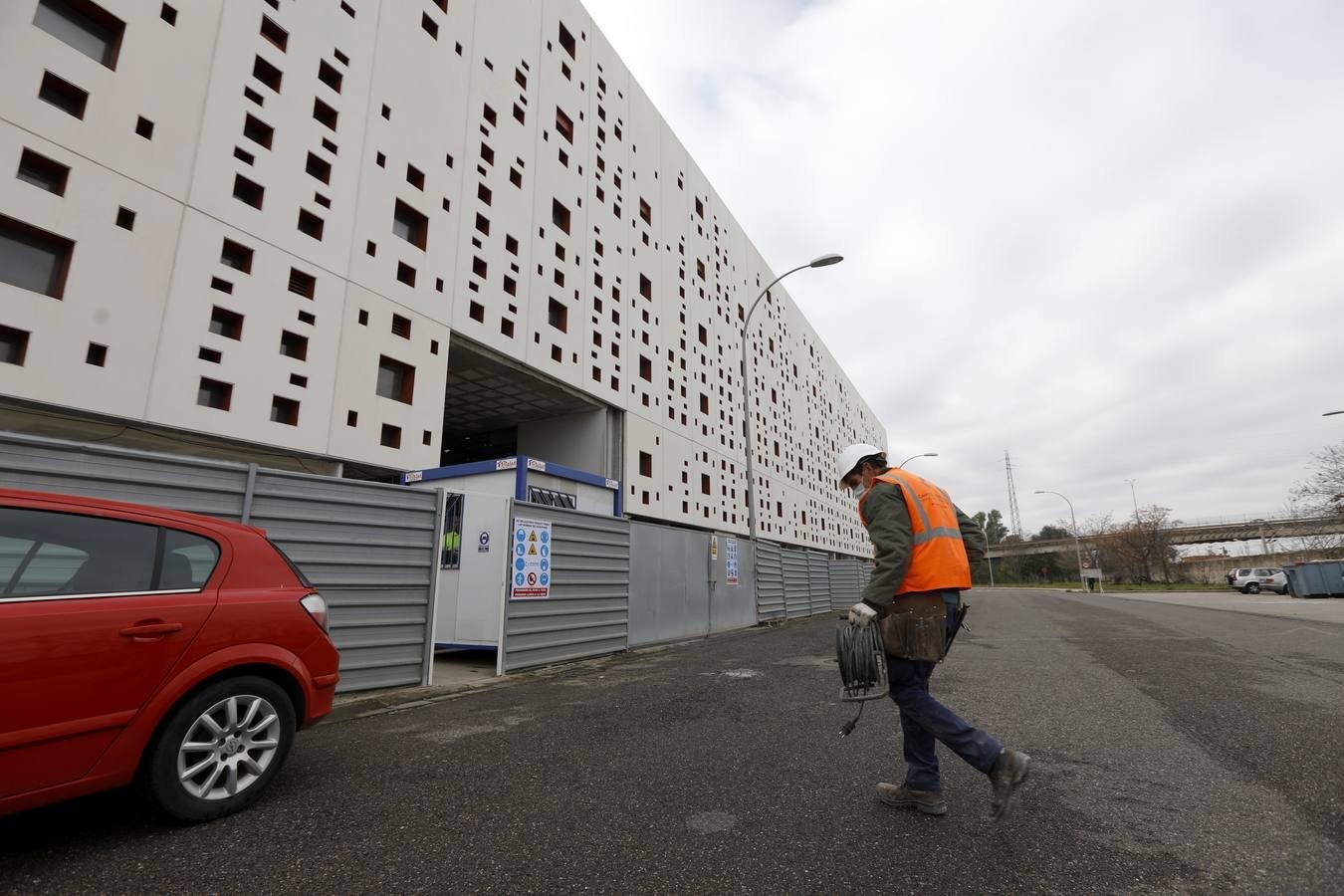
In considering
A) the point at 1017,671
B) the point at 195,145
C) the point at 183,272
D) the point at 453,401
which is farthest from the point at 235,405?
the point at 1017,671

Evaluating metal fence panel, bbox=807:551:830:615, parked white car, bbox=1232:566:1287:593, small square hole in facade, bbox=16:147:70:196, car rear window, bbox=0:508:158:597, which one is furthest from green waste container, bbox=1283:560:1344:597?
small square hole in facade, bbox=16:147:70:196

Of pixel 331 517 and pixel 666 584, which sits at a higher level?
pixel 331 517

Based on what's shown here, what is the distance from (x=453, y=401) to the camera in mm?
22672

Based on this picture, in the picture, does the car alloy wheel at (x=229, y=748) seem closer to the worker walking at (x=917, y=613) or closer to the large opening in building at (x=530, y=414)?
the worker walking at (x=917, y=613)

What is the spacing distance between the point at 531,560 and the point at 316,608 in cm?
505

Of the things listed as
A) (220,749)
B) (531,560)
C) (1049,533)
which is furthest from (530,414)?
(1049,533)

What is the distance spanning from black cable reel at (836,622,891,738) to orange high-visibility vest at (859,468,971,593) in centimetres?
30

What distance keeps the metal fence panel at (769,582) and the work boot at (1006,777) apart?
46.0 feet

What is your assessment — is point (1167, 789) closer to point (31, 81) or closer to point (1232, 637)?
point (1232, 637)

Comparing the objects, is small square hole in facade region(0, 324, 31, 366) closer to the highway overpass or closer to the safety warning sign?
the safety warning sign

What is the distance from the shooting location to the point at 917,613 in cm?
311

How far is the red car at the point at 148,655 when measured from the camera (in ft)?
8.21

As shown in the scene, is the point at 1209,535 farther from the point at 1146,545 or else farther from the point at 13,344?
the point at 13,344

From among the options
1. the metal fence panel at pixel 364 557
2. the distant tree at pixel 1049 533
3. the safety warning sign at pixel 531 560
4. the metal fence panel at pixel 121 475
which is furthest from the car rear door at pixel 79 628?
the distant tree at pixel 1049 533
